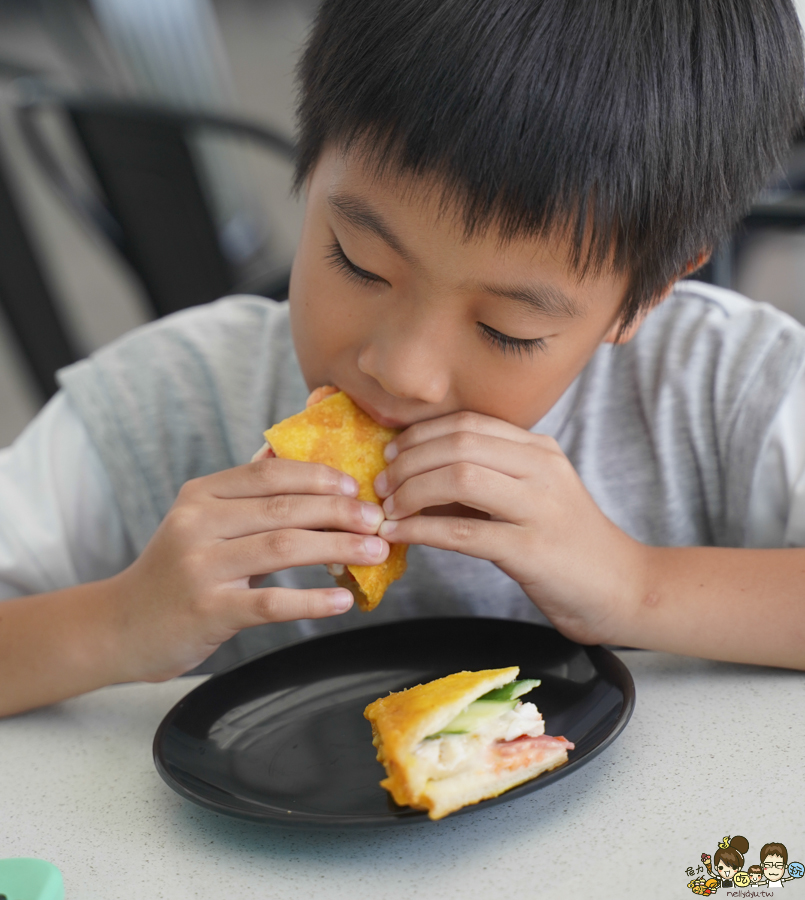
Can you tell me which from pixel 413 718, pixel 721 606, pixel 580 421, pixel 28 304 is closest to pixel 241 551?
pixel 413 718

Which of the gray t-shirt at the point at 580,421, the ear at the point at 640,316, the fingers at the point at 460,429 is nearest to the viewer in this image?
the fingers at the point at 460,429

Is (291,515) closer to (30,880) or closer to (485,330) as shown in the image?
(485,330)

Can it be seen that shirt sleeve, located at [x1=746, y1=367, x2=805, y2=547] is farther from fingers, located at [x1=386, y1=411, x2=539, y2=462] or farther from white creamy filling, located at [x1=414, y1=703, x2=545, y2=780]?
white creamy filling, located at [x1=414, y1=703, x2=545, y2=780]

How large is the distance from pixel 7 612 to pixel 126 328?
422 cm

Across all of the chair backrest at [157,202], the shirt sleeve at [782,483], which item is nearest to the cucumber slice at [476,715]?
the shirt sleeve at [782,483]

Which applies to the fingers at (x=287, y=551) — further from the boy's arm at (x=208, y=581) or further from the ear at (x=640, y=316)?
the ear at (x=640, y=316)

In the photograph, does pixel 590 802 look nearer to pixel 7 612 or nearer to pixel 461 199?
pixel 461 199

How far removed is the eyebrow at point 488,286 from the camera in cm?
87

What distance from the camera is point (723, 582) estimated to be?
102 centimetres

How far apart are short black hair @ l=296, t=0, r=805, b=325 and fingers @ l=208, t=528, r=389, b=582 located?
0.35 metres

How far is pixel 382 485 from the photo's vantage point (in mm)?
985

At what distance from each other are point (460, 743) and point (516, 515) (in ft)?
0.94

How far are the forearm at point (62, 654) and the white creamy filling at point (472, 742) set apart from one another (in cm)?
45

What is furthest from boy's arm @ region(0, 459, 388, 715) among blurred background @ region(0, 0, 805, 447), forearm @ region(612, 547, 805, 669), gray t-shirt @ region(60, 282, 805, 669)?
blurred background @ region(0, 0, 805, 447)
